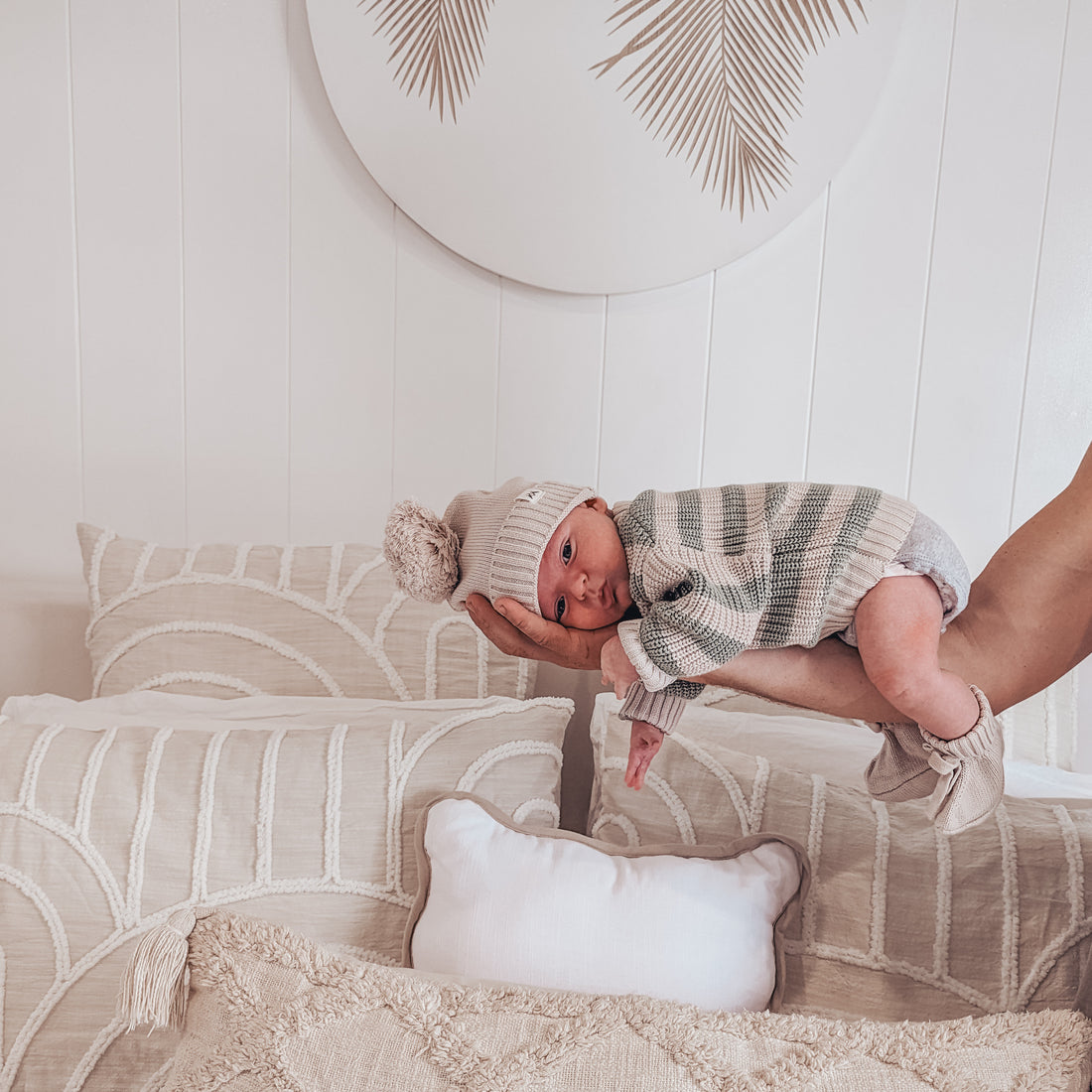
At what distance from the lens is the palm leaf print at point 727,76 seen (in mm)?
1199

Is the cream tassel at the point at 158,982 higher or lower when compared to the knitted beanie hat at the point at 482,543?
lower

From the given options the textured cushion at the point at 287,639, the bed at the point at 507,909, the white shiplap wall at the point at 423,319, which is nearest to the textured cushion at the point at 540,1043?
the bed at the point at 507,909

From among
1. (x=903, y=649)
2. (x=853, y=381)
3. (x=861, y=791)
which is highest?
(x=853, y=381)

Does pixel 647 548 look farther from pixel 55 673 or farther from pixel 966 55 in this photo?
pixel 55 673

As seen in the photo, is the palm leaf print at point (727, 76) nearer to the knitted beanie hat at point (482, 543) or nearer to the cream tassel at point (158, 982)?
the knitted beanie hat at point (482, 543)

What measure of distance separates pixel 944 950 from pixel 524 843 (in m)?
0.41

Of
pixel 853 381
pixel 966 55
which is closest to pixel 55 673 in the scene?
pixel 853 381

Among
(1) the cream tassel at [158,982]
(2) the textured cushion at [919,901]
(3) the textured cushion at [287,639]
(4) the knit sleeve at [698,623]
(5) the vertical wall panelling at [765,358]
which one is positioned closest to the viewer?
(4) the knit sleeve at [698,623]

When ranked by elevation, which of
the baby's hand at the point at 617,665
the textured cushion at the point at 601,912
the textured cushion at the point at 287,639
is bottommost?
the textured cushion at the point at 601,912

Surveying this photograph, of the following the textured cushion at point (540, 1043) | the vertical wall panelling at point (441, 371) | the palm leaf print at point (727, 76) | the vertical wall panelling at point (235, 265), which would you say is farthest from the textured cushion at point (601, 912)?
the palm leaf print at point (727, 76)

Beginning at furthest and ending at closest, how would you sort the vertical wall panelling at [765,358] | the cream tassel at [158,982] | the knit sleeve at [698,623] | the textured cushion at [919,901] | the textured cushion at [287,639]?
1. the vertical wall panelling at [765,358]
2. the textured cushion at [287,639]
3. the textured cushion at [919,901]
4. the cream tassel at [158,982]
5. the knit sleeve at [698,623]

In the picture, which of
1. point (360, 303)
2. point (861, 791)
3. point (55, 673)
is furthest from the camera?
point (55, 673)

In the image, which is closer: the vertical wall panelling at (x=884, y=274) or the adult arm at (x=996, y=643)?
the adult arm at (x=996, y=643)

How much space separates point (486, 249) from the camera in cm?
130
